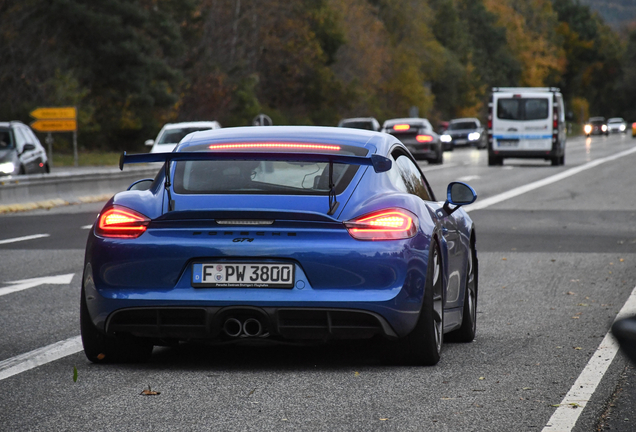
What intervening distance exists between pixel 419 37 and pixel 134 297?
291 feet

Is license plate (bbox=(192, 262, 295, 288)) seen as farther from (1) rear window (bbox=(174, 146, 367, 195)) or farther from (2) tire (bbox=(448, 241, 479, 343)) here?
(2) tire (bbox=(448, 241, 479, 343))

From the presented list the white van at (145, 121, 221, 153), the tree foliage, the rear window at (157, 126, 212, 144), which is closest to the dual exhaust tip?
the white van at (145, 121, 221, 153)

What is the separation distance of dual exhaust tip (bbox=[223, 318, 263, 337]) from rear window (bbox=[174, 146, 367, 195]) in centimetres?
66

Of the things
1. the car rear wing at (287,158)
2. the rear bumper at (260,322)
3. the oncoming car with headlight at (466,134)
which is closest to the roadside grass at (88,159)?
the oncoming car with headlight at (466,134)

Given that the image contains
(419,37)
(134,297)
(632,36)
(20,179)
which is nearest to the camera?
(134,297)

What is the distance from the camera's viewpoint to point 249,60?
74.0 m

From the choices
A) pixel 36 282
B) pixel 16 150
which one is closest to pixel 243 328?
pixel 36 282

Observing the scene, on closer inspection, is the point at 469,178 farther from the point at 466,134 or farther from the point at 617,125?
the point at 617,125

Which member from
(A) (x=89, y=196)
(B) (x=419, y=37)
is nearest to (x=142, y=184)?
(A) (x=89, y=196)

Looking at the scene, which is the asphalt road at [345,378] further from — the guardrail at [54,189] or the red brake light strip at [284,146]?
the guardrail at [54,189]

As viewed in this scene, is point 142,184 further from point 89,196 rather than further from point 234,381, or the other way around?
point 89,196

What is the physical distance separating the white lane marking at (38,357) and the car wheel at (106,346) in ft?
0.88

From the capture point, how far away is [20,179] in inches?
883

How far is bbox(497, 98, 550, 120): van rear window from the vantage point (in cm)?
3878
